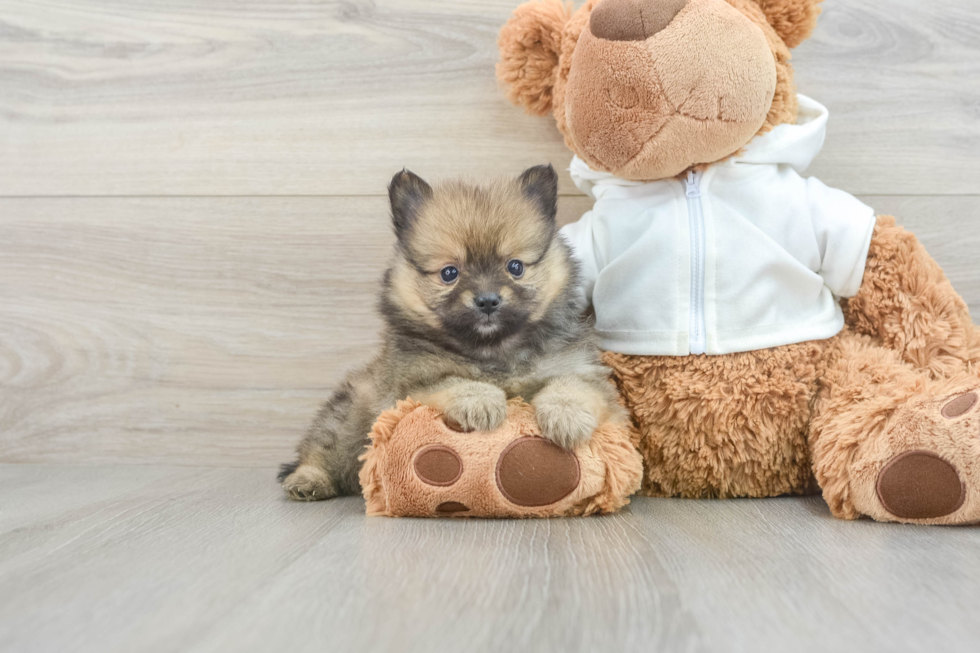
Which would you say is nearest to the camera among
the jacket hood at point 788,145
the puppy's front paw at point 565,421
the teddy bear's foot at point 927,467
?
the teddy bear's foot at point 927,467

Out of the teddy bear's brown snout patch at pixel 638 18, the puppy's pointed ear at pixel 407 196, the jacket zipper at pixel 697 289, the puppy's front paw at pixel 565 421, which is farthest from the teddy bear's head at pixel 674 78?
the puppy's front paw at pixel 565 421

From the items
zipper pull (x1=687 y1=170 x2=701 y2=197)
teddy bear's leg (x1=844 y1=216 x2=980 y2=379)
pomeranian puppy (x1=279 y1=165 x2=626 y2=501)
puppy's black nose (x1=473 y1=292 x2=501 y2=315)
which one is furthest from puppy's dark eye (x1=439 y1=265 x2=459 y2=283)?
teddy bear's leg (x1=844 y1=216 x2=980 y2=379)

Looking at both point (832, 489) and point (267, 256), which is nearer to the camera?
point (832, 489)

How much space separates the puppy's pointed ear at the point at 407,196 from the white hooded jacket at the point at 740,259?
16.8 inches

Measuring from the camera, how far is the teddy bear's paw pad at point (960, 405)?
1.22m

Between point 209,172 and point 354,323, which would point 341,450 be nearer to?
point 354,323

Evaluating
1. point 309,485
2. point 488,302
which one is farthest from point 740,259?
point 309,485

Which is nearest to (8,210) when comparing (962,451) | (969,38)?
(962,451)

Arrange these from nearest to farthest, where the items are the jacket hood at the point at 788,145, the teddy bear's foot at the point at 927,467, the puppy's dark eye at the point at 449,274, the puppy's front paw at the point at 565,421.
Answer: the teddy bear's foot at the point at 927,467 → the puppy's front paw at the point at 565,421 → the puppy's dark eye at the point at 449,274 → the jacket hood at the point at 788,145

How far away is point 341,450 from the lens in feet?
5.38

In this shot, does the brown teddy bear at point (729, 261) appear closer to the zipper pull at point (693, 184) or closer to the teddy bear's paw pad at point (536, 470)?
the zipper pull at point (693, 184)

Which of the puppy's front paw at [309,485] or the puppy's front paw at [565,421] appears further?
the puppy's front paw at [309,485]

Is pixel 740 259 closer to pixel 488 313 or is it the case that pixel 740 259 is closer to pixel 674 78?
pixel 674 78

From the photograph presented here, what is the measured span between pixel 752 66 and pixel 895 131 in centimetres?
71
